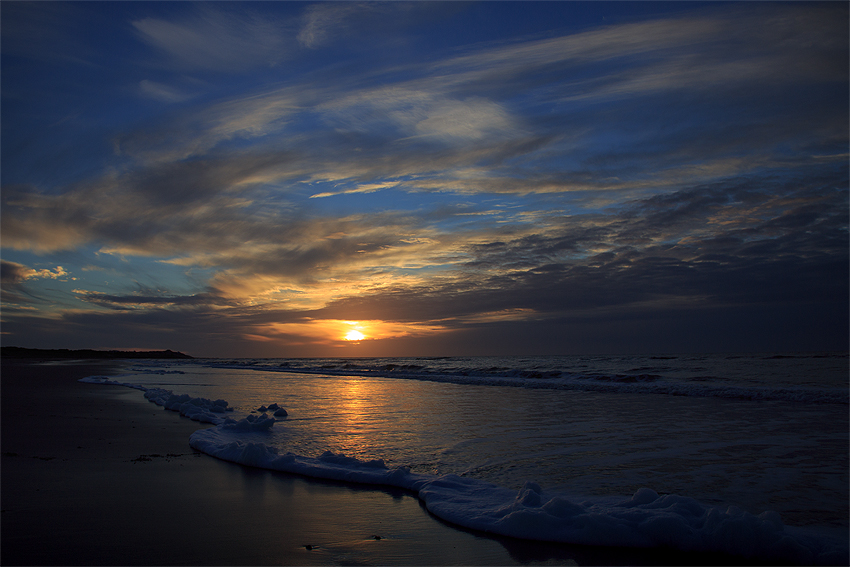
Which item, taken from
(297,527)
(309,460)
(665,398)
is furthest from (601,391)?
(297,527)

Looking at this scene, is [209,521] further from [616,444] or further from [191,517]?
[616,444]

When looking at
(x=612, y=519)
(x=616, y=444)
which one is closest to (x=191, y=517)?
(x=612, y=519)

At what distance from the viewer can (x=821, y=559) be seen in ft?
12.4

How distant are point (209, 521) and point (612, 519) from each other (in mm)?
3908

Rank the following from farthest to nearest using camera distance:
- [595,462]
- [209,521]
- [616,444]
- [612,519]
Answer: [616,444] < [595,462] < [209,521] < [612,519]

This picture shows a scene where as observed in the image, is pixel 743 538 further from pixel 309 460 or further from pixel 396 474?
pixel 309 460

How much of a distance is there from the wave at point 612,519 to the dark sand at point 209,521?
0.46 ft

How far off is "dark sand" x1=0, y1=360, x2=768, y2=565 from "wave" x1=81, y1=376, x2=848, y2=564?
5.5 inches

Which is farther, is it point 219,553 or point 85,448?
point 85,448

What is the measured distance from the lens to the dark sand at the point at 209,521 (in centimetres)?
375

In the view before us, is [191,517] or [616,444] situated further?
[616,444]

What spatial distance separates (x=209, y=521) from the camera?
14.6 feet

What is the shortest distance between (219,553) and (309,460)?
310 centimetres

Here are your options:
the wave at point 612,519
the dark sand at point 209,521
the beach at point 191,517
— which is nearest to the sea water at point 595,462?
the wave at point 612,519
